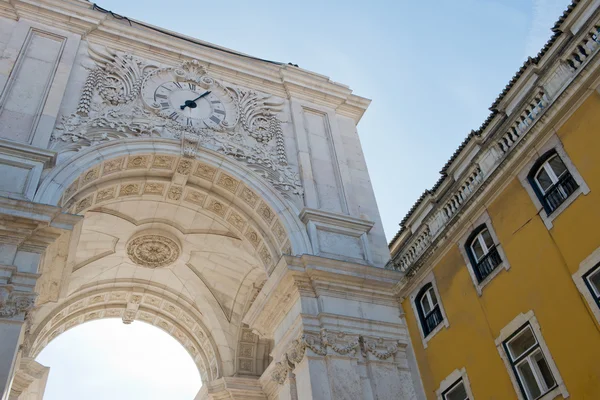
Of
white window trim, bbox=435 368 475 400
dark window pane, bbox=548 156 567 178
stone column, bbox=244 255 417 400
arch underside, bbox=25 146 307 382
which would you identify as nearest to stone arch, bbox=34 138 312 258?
arch underside, bbox=25 146 307 382

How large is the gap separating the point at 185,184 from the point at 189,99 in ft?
8.68

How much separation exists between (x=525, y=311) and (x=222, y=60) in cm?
1214

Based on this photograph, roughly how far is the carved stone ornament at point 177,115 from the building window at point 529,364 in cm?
718

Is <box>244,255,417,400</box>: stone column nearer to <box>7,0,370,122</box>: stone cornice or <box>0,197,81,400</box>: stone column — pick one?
<box>0,197,81,400</box>: stone column

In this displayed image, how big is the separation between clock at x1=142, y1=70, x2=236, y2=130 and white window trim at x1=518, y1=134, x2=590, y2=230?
8558 millimetres

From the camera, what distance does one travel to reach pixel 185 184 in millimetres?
16094

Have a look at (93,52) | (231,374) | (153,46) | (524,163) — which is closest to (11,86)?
(93,52)

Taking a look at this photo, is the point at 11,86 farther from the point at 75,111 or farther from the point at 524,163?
the point at 524,163

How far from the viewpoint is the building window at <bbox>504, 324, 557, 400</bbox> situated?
1005cm

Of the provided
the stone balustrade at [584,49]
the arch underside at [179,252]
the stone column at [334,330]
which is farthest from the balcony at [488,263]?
the arch underside at [179,252]

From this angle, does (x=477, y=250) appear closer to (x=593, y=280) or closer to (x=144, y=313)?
(x=593, y=280)

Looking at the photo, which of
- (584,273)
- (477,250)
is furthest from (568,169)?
(477,250)

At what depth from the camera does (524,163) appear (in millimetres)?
11688

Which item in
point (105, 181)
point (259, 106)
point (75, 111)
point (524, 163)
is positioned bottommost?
point (524, 163)
